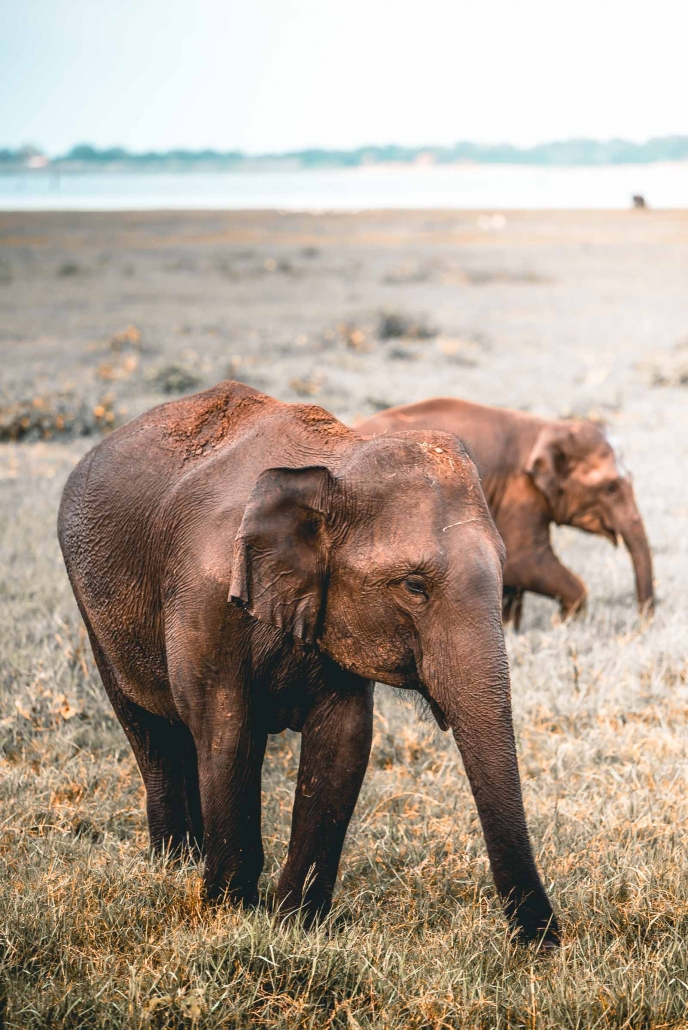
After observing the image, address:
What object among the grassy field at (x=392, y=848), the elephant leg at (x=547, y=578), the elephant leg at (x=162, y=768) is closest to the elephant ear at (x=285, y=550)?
the grassy field at (x=392, y=848)

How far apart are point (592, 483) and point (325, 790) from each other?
4.79 meters

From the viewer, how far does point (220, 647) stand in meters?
3.58

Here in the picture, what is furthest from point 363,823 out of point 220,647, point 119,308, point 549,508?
point 119,308

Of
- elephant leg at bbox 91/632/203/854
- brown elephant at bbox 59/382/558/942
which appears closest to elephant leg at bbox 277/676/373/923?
brown elephant at bbox 59/382/558/942

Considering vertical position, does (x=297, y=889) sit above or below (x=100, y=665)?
below

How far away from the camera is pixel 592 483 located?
809cm

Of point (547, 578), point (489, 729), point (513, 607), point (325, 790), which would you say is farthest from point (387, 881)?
point (513, 607)

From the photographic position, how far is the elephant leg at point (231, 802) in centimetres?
366

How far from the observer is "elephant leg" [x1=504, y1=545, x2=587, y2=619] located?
786cm

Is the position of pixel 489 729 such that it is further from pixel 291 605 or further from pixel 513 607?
pixel 513 607

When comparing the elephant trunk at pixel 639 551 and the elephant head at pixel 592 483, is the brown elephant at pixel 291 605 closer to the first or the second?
the elephant head at pixel 592 483

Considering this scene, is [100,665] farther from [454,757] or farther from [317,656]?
[454,757]

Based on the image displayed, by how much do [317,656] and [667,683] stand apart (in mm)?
3671

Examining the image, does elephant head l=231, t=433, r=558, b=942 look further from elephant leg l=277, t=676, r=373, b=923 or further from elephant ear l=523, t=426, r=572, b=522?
elephant ear l=523, t=426, r=572, b=522
